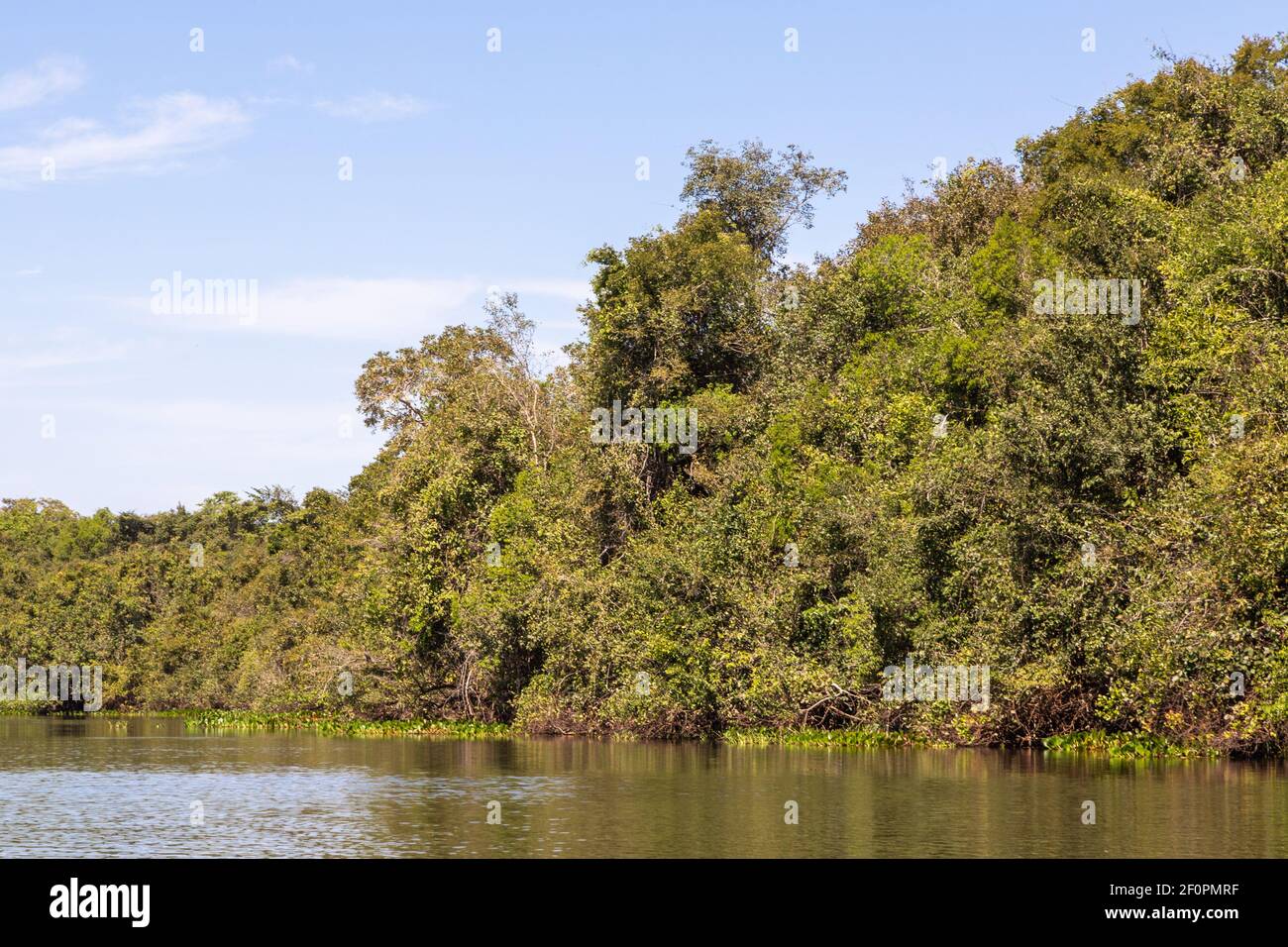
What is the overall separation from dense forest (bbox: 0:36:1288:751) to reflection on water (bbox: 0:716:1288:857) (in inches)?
115

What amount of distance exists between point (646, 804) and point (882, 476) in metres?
19.5

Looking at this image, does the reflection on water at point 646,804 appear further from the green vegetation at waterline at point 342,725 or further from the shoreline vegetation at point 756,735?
the green vegetation at waterline at point 342,725

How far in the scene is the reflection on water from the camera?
2086 centimetres

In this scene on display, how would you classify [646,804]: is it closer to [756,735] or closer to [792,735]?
[792,735]

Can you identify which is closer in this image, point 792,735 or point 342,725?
point 792,735

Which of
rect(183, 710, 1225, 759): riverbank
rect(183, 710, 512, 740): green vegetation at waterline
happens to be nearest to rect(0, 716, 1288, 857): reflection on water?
rect(183, 710, 1225, 759): riverbank

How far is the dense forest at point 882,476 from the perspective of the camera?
110ft

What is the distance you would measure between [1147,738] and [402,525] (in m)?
32.1

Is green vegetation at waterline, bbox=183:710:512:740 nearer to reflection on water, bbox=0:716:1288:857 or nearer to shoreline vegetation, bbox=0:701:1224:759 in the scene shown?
shoreline vegetation, bbox=0:701:1224:759

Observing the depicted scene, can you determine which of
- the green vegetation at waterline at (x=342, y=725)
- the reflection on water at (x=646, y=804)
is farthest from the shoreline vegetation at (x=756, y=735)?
the reflection on water at (x=646, y=804)

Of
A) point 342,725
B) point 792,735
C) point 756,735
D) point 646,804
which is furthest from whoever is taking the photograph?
point 342,725

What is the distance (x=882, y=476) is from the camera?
43.6m

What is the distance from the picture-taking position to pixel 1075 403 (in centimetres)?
3578

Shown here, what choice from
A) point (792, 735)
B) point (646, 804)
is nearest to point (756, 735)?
point (792, 735)
